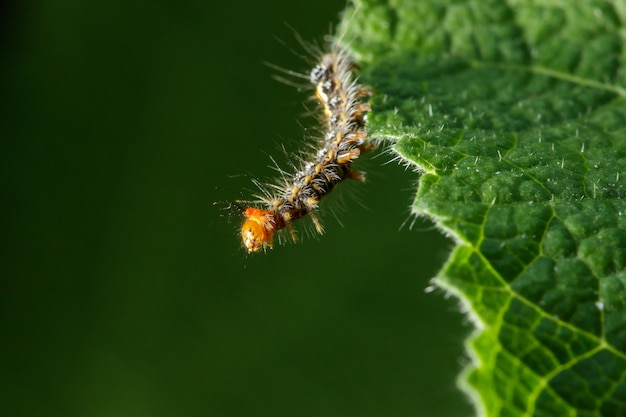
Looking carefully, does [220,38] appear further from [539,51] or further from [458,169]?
[458,169]

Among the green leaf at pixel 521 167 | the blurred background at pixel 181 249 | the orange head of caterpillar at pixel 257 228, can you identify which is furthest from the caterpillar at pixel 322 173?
the blurred background at pixel 181 249

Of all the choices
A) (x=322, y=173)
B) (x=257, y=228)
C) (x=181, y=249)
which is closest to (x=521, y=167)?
(x=322, y=173)

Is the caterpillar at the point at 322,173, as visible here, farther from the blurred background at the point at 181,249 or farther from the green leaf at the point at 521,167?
the blurred background at the point at 181,249

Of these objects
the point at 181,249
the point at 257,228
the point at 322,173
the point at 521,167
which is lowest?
the point at 521,167

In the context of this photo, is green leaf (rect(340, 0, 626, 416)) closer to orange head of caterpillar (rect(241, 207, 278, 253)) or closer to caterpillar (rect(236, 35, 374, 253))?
caterpillar (rect(236, 35, 374, 253))

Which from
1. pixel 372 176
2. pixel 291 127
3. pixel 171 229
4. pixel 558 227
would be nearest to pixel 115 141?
pixel 171 229

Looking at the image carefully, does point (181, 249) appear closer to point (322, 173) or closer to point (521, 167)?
point (322, 173)
